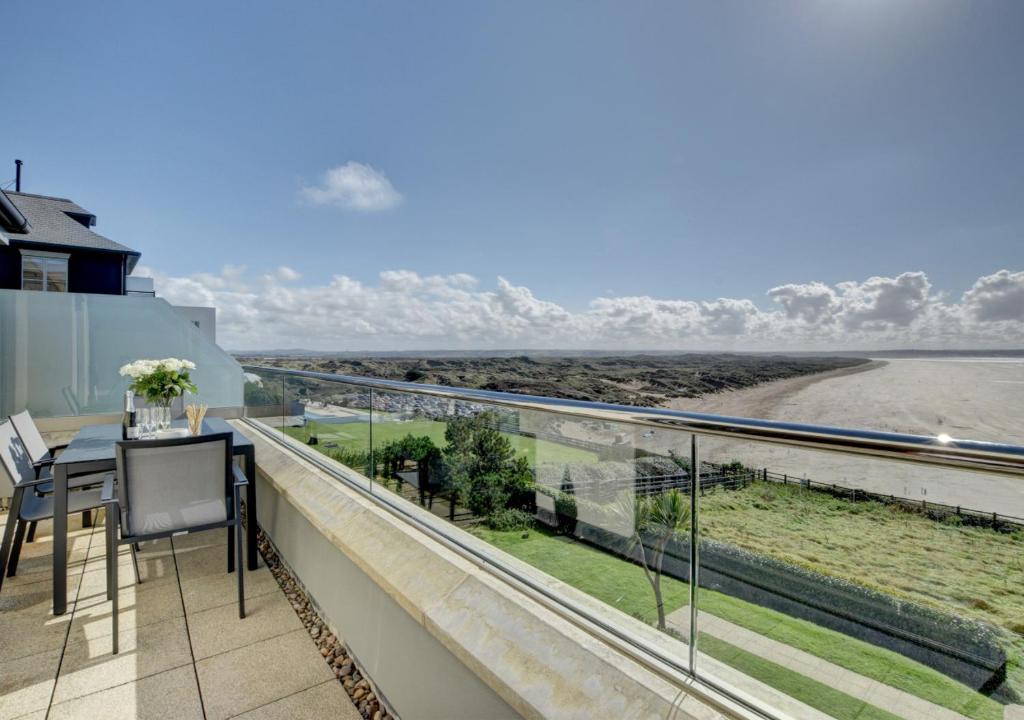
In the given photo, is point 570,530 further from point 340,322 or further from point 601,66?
point 340,322

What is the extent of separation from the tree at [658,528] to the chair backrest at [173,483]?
8.48ft

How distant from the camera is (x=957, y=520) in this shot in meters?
0.80

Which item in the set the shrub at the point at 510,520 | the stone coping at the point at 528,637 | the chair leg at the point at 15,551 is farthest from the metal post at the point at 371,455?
the chair leg at the point at 15,551

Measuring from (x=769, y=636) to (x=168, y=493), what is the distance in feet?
10.1

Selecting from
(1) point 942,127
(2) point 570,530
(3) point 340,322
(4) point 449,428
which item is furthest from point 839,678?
(1) point 942,127

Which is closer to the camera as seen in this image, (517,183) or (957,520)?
(957,520)

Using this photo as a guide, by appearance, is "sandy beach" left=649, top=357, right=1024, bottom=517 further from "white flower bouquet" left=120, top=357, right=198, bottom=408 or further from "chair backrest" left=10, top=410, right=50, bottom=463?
"chair backrest" left=10, top=410, right=50, bottom=463

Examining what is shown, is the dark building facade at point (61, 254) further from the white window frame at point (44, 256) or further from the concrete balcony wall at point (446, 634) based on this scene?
the concrete balcony wall at point (446, 634)

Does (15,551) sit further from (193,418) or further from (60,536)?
(193,418)

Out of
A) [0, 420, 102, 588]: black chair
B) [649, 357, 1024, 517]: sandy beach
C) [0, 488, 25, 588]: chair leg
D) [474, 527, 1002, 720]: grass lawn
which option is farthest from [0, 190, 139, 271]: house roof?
[649, 357, 1024, 517]: sandy beach

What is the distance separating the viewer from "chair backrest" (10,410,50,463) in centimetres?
365

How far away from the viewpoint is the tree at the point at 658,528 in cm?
127

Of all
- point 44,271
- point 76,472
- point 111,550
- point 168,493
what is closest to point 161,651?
point 111,550

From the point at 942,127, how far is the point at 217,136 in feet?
119
